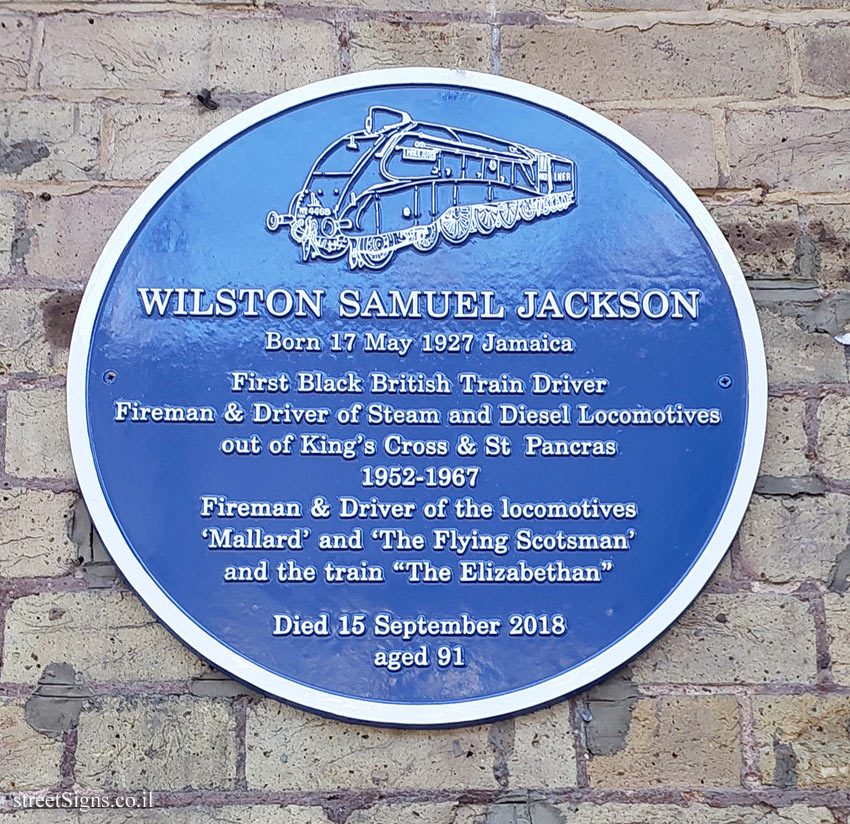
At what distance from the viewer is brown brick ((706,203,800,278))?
2.84 metres

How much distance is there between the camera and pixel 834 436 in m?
2.72

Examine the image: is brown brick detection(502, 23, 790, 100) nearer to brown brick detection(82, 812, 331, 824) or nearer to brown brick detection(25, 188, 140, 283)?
brown brick detection(25, 188, 140, 283)

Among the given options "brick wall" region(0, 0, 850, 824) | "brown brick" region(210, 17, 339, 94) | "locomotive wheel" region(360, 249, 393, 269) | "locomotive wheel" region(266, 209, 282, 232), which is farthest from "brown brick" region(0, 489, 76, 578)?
"brown brick" region(210, 17, 339, 94)

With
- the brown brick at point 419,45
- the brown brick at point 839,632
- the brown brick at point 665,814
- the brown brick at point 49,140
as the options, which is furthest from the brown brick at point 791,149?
the brown brick at point 49,140

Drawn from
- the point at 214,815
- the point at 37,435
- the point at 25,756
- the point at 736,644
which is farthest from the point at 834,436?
the point at 25,756

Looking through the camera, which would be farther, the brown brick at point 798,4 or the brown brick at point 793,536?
the brown brick at point 798,4

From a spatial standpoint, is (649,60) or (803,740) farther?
(649,60)

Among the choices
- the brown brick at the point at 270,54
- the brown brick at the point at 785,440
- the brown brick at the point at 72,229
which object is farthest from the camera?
the brown brick at the point at 270,54

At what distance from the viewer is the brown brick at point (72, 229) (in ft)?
9.21

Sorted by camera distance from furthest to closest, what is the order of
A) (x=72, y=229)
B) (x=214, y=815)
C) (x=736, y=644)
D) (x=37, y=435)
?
(x=72, y=229) < (x=37, y=435) < (x=736, y=644) < (x=214, y=815)

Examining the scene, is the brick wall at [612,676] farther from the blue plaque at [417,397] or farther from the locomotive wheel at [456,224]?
the locomotive wheel at [456,224]

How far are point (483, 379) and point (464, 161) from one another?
584 millimetres

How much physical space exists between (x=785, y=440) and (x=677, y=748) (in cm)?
80

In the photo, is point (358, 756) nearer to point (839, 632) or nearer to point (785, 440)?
point (839, 632)
